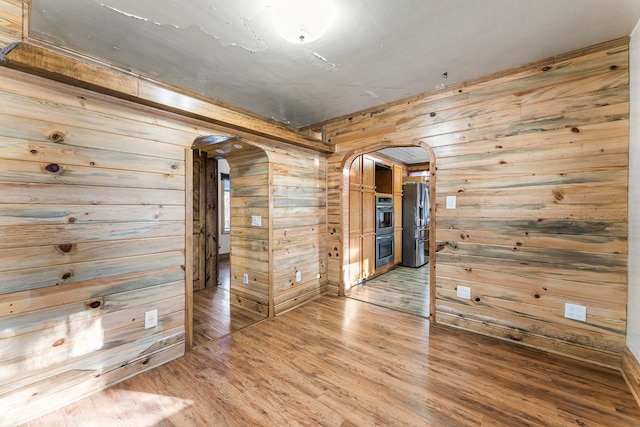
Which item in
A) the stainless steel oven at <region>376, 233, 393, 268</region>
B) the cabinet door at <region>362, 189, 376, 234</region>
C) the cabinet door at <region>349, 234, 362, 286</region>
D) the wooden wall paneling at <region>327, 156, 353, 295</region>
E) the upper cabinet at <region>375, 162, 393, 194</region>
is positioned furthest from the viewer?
the upper cabinet at <region>375, 162, 393, 194</region>

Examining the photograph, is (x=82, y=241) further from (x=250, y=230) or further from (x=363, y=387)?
(x=363, y=387)

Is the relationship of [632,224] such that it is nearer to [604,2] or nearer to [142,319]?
[604,2]

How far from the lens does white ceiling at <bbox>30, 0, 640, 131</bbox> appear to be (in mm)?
1673

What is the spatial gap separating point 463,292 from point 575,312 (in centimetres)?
82

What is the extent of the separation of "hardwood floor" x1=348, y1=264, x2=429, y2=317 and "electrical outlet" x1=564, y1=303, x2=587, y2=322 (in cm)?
123

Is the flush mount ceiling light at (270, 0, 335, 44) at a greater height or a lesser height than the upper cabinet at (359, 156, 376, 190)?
greater

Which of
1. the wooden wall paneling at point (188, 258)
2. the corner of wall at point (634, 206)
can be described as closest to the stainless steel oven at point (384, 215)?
the corner of wall at point (634, 206)

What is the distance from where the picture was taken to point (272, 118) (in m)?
3.72

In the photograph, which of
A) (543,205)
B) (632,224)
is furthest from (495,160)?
(632,224)

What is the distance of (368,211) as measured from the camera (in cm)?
448

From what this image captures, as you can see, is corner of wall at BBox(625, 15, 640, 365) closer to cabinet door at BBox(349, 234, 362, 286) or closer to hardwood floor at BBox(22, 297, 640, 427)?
hardwood floor at BBox(22, 297, 640, 427)

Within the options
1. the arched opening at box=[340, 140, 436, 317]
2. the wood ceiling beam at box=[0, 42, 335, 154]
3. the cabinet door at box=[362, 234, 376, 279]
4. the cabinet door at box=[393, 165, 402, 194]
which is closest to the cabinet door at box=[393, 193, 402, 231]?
the cabinet door at box=[393, 165, 402, 194]

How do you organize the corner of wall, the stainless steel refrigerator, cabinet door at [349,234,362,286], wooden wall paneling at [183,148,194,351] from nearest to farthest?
the corner of wall, wooden wall paneling at [183,148,194,351], cabinet door at [349,234,362,286], the stainless steel refrigerator

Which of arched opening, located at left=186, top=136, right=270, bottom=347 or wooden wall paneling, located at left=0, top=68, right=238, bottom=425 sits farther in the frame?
arched opening, located at left=186, top=136, right=270, bottom=347
